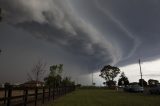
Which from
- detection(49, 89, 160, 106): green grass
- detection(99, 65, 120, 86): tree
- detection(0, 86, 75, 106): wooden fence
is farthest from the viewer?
detection(99, 65, 120, 86): tree

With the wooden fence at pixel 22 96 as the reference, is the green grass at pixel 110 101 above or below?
below

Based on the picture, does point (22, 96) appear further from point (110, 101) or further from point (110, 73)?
point (110, 73)

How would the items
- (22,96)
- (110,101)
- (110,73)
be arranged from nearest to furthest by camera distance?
(22,96), (110,101), (110,73)

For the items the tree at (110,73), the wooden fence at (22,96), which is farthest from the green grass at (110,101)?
the tree at (110,73)

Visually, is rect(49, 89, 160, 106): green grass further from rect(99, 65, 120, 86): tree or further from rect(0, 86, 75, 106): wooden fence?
rect(99, 65, 120, 86): tree

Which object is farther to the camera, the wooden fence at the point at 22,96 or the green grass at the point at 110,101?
the green grass at the point at 110,101

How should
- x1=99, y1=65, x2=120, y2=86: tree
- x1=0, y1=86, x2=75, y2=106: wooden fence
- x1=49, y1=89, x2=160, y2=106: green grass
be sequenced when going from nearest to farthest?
x1=0, y1=86, x2=75, y2=106: wooden fence < x1=49, y1=89, x2=160, y2=106: green grass < x1=99, y1=65, x2=120, y2=86: tree

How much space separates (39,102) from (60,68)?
75.0m

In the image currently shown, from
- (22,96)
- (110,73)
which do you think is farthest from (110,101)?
(110,73)

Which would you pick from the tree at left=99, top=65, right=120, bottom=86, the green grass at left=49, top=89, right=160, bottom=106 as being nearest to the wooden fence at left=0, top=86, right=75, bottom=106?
the green grass at left=49, top=89, right=160, bottom=106

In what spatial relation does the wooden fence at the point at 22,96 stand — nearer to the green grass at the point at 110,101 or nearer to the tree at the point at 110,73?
the green grass at the point at 110,101

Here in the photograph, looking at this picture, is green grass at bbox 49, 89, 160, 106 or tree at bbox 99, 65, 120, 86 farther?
tree at bbox 99, 65, 120, 86

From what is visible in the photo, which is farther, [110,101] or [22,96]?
[110,101]

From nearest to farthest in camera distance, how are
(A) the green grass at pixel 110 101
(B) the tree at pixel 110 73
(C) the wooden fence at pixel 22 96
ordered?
1. (C) the wooden fence at pixel 22 96
2. (A) the green grass at pixel 110 101
3. (B) the tree at pixel 110 73
